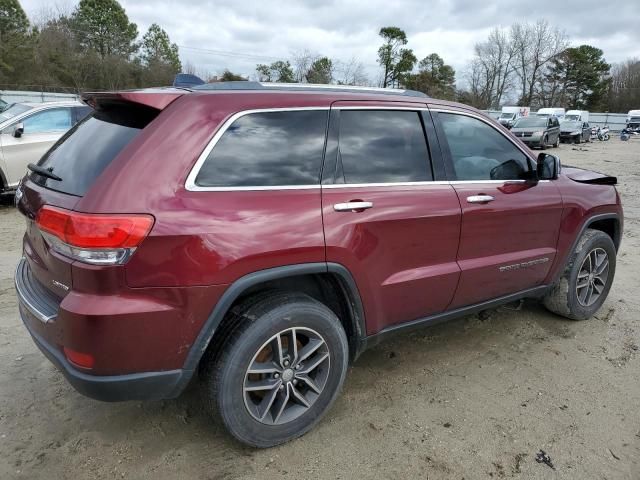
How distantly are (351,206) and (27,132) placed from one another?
7.25 meters

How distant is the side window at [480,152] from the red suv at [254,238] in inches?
0.8

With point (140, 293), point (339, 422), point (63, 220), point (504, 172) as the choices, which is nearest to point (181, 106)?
point (63, 220)

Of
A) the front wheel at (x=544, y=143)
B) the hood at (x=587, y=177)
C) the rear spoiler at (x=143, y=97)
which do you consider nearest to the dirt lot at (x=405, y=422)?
the hood at (x=587, y=177)

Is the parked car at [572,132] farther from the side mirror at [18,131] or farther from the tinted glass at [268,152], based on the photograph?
the tinted glass at [268,152]

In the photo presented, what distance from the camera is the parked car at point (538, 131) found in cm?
2381

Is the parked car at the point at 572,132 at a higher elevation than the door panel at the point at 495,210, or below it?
below

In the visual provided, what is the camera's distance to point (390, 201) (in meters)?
2.66

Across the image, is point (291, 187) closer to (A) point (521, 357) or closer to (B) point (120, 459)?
(B) point (120, 459)

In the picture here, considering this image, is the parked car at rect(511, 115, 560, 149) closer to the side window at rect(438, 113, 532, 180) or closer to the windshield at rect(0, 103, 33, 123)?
the windshield at rect(0, 103, 33, 123)

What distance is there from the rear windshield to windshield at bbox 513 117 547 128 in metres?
25.8

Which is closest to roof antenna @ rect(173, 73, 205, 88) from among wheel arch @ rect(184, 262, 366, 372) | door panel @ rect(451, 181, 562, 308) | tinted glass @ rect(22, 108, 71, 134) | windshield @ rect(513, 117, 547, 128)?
wheel arch @ rect(184, 262, 366, 372)

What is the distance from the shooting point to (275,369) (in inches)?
95.9

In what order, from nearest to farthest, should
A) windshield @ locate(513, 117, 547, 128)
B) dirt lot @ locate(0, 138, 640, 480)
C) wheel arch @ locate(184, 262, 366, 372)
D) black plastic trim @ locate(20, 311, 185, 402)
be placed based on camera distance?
1. black plastic trim @ locate(20, 311, 185, 402)
2. wheel arch @ locate(184, 262, 366, 372)
3. dirt lot @ locate(0, 138, 640, 480)
4. windshield @ locate(513, 117, 547, 128)

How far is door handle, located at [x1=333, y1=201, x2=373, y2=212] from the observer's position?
2467 millimetres
